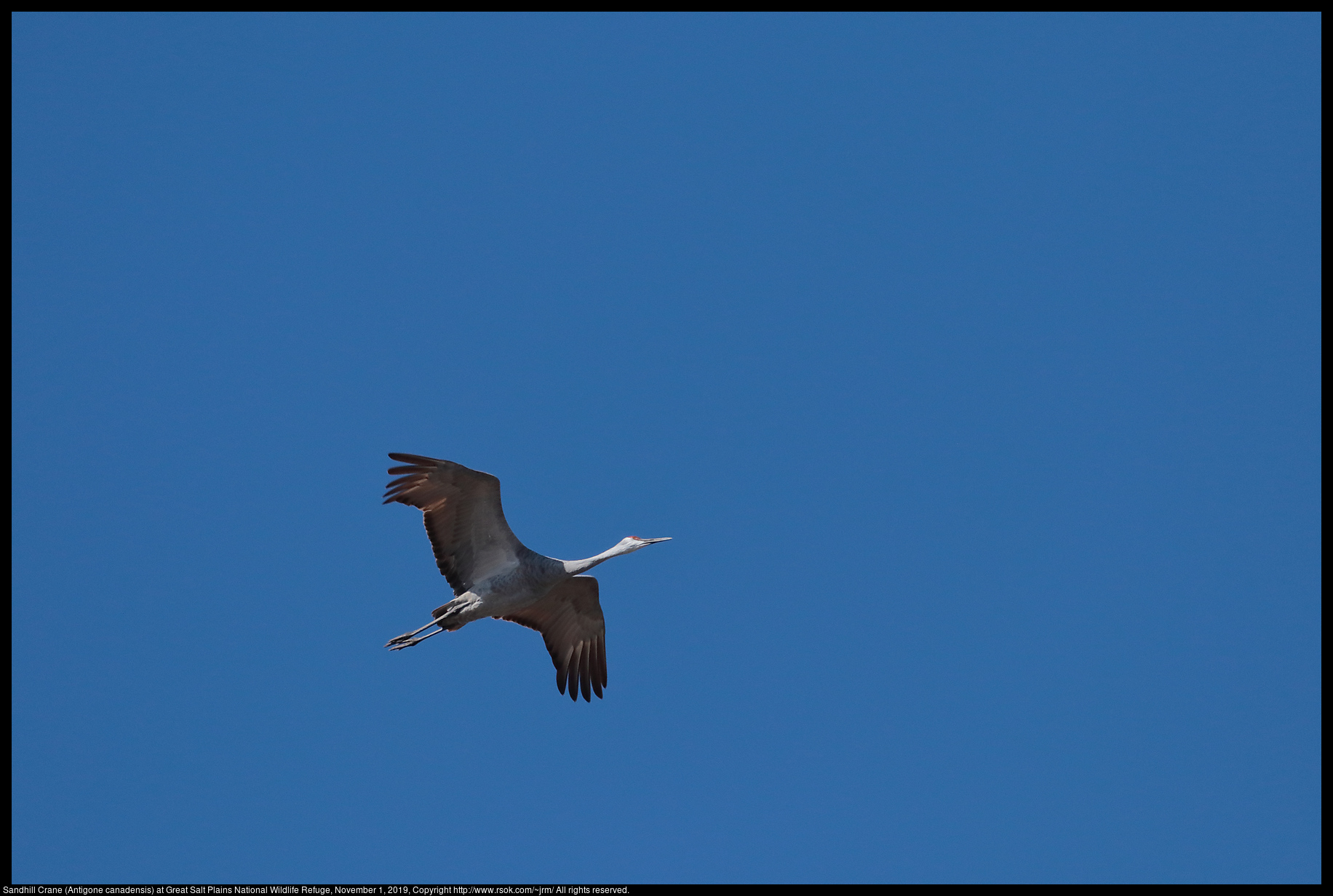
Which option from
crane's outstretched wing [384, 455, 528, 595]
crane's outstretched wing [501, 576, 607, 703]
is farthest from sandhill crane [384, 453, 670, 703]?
crane's outstretched wing [501, 576, 607, 703]

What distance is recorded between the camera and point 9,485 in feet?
85.8

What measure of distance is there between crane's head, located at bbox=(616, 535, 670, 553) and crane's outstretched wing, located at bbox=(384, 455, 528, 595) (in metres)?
1.88

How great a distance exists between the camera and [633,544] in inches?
894

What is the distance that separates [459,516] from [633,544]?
10.7 feet

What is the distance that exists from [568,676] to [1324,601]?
18967mm

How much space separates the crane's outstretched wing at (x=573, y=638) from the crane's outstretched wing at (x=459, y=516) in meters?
1.82

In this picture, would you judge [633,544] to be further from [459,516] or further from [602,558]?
[459,516]

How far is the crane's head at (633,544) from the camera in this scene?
74.4 ft

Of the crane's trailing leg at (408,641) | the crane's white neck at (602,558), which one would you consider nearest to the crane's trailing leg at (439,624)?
the crane's trailing leg at (408,641)

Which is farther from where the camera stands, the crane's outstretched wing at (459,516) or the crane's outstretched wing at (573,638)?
the crane's outstretched wing at (573,638)

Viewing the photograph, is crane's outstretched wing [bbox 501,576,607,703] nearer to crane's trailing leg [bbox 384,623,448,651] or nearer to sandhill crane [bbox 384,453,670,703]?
sandhill crane [bbox 384,453,670,703]

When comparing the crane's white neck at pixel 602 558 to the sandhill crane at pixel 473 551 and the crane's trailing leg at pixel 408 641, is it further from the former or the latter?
the crane's trailing leg at pixel 408 641
